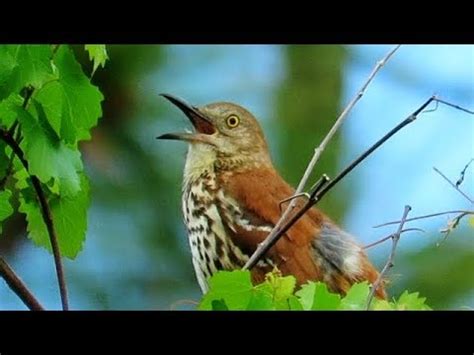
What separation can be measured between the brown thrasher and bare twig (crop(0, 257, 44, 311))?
0.72m

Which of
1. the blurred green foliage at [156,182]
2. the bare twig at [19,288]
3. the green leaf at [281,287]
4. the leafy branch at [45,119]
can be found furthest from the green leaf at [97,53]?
the blurred green foliage at [156,182]

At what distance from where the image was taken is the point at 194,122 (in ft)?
9.91

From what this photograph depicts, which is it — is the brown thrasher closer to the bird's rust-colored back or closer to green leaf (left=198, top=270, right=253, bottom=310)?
the bird's rust-colored back

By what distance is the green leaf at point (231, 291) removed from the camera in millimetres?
1841

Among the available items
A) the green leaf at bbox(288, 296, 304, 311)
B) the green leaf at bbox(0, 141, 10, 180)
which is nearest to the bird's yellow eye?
the green leaf at bbox(0, 141, 10, 180)

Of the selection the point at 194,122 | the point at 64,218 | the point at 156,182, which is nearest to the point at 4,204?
the point at 64,218

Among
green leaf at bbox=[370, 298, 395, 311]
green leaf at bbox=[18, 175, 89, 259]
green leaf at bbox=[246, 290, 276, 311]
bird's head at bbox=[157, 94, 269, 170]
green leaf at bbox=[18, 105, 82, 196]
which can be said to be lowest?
green leaf at bbox=[370, 298, 395, 311]

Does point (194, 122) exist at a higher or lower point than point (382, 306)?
higher

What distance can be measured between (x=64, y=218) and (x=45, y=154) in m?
0.22

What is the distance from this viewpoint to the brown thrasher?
107 inches

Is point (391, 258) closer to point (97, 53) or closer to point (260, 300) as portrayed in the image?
point (260, 300)
